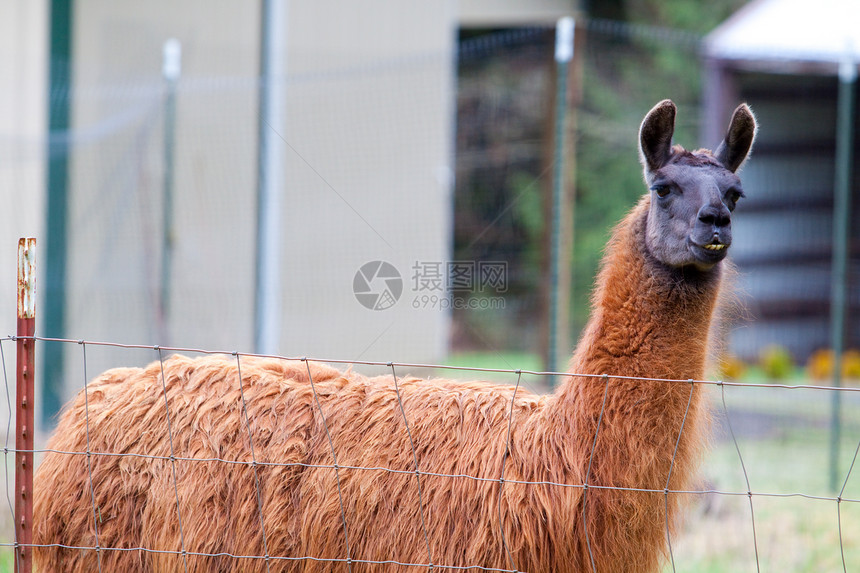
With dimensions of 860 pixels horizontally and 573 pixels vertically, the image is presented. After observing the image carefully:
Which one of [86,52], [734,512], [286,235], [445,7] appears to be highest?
[445,7]

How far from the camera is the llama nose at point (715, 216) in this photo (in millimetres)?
2918

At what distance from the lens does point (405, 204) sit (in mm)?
8438

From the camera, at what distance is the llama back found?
303 centimetres

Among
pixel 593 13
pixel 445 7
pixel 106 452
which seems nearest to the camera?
pixel 106 452

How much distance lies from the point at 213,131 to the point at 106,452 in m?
5.11

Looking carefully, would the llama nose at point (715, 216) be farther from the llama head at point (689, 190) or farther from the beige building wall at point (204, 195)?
the beige building wall at point (204, 195)

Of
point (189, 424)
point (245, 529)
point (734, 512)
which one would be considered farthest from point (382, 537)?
point (734, 512)

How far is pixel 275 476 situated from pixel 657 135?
6.27 feet

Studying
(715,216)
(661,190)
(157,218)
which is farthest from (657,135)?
(157,218)

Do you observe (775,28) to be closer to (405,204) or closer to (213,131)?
(405,204)

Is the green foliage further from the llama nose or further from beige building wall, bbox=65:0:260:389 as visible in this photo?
the llama nose

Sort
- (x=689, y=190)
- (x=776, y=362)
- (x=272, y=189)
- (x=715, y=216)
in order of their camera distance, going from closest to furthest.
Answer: (x=715, y=216)
(x=689, y=190)
(x=272, y=189)
(x=776, y=362)

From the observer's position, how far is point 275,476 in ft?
10.3

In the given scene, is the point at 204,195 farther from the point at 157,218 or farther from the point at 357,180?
the point at 357,180
